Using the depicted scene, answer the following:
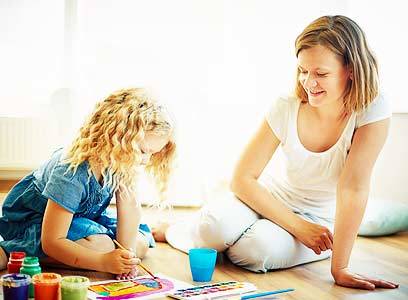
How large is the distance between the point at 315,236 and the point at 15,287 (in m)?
0.99

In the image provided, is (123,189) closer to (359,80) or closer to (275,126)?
(275,126)

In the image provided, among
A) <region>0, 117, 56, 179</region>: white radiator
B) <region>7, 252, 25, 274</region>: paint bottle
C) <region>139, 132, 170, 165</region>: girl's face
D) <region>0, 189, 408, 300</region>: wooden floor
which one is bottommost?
<region>0, 189, 408, 300</region>: wooden floor

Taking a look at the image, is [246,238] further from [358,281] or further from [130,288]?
[130,288]

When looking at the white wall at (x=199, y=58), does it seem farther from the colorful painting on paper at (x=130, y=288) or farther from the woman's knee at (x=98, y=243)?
the colorful painting on paper at (x=130, y=288)

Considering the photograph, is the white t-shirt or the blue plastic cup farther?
the white t-shirt

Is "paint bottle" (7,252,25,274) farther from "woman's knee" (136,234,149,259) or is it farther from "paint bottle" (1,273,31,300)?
"woman's knee" (136,234,149,259)

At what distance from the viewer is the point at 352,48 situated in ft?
6.63

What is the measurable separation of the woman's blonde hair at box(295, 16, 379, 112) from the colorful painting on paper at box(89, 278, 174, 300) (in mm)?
789

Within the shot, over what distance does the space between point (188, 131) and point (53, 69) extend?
858 millimetres

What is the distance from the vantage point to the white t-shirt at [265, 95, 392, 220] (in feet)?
6.91

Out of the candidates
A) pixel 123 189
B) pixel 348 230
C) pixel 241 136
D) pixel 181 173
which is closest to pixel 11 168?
pixel 181 173

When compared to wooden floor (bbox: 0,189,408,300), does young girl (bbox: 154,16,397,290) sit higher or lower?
higher

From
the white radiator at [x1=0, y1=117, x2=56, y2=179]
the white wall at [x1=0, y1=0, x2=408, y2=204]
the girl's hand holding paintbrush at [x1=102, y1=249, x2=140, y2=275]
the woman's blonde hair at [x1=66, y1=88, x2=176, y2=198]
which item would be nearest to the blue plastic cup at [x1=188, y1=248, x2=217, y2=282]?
the girl's hand holding paintbrush at [x1=102, y1=249, x2=140, y2=275]

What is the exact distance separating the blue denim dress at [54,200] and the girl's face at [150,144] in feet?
0.53
